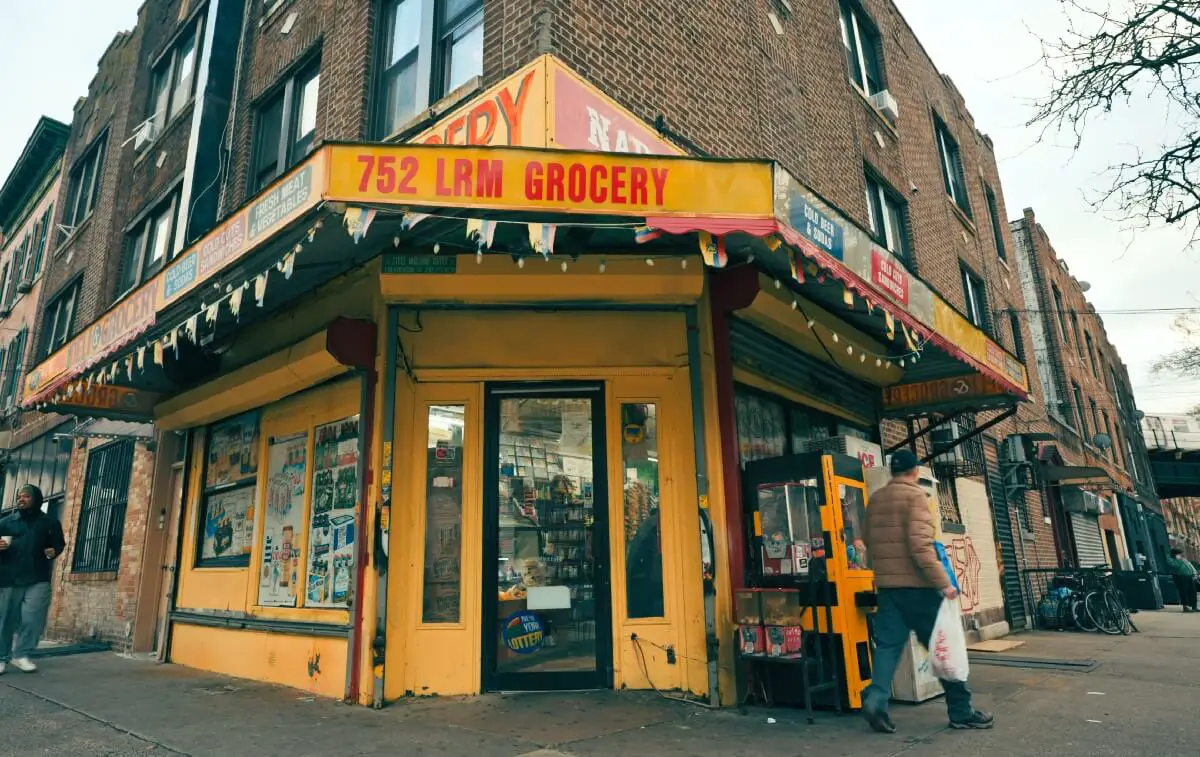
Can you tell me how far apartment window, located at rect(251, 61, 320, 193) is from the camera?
9500mm

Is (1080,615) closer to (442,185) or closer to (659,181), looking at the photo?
(659,181)

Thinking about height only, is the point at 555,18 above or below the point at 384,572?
above

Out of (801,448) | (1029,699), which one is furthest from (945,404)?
(1029,699)

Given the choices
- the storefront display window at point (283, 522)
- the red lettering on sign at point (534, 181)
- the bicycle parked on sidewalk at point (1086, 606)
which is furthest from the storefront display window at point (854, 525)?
the bicycle parked on sidewalk at point (1086, 606)

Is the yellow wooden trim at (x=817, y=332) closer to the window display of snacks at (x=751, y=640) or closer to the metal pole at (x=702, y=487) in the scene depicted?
the metal pole at (x=702, y=487)

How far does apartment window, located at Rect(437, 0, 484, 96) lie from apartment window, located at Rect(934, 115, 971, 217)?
11921 millimetres

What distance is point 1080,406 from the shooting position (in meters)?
22.1

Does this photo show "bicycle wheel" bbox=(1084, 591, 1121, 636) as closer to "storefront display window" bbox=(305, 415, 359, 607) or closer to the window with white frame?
"storefront display window" bbox=(305, 415, 359, 607)

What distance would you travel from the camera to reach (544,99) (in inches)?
205

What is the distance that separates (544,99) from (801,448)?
4.84m

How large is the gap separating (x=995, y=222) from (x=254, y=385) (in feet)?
59.1

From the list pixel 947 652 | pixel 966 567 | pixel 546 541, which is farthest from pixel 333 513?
pixel 966 567

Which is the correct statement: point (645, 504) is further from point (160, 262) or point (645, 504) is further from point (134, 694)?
point (160, 262)

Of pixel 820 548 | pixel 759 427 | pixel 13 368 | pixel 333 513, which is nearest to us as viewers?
pixel 820 548
